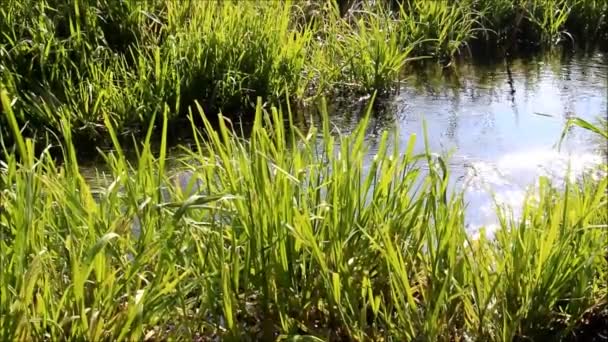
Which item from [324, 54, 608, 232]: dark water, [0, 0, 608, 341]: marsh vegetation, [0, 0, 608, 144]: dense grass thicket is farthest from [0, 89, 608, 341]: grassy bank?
[0, 0, 608, 144]: dense grass thicket

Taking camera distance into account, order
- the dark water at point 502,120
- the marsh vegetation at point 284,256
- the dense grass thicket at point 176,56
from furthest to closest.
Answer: the dense grass thicket at point 176,56 → the dark water at point 502,120 → the marsh vegetation at point 284,256

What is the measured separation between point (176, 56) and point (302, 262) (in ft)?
6.11

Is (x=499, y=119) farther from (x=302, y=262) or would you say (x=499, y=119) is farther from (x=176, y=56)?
(x=302, y=262)

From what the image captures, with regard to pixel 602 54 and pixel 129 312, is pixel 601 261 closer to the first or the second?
pixel 129 312

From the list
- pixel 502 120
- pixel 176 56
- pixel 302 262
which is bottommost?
pixel 502 120

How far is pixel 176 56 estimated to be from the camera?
3.33 meters

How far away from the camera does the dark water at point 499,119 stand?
8.80ft

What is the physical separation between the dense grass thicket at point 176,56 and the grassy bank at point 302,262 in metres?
1.30

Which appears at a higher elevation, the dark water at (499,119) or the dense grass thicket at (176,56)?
the dense grass thicket at (176,56)

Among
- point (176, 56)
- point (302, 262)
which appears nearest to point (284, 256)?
point (302, 262)

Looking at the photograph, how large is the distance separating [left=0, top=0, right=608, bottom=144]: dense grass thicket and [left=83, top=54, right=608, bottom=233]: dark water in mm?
219

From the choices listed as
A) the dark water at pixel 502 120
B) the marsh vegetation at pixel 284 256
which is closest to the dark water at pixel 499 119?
the dark water at pixel 502 120

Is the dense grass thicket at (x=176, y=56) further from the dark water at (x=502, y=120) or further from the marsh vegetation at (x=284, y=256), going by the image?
the marsh vegetation at (x=284, y=256)

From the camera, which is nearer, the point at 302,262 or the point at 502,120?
the point at 302,262
